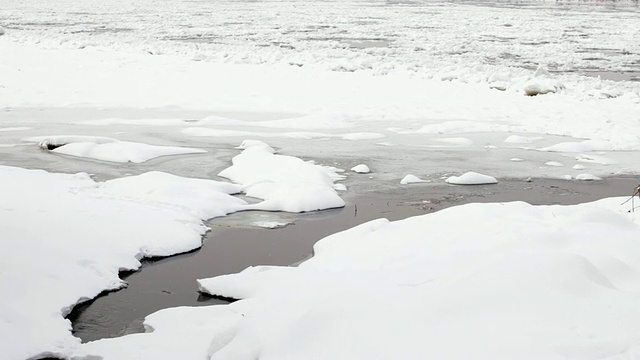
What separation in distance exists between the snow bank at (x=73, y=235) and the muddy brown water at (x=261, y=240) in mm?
164

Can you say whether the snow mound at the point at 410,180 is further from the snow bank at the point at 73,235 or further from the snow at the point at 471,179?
the snow bank at the point at 73,235

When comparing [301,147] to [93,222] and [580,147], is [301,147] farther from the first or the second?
[93,222]

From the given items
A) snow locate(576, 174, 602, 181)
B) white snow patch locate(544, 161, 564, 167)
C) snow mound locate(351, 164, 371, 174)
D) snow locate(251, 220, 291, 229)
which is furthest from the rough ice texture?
white snow patch locate(544, 161, 564, 167)

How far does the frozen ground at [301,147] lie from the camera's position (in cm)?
521

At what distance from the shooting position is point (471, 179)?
983cm

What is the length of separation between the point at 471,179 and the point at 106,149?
5164 mm

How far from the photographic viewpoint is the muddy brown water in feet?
19.3

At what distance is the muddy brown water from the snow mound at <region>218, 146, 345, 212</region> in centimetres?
24

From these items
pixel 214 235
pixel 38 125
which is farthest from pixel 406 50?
pixel 214 235

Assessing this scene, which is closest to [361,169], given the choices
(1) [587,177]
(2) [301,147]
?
(2) [301,147]

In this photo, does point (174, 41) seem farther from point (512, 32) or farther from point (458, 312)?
point (458, 312)

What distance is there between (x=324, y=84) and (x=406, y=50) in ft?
24.5

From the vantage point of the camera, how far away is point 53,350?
5113 mm

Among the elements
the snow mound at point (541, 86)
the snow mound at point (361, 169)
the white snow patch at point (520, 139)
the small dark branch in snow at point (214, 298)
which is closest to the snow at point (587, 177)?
the white snow patch at point (520, 139)
